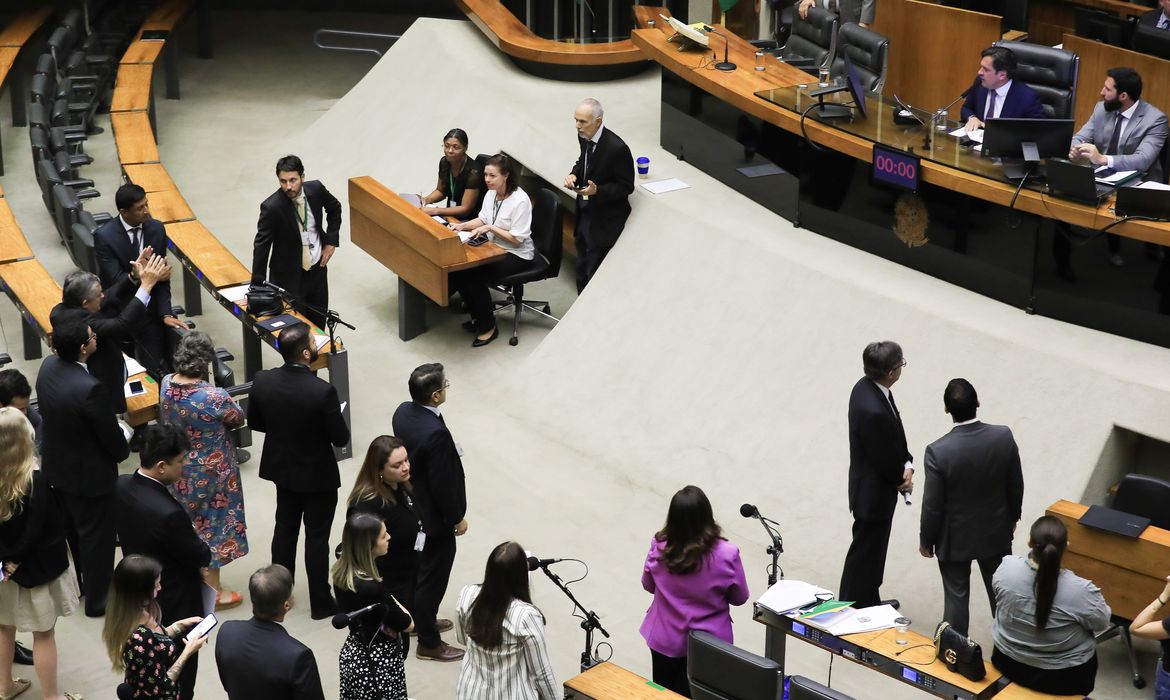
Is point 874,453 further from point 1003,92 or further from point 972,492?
point 1003,92

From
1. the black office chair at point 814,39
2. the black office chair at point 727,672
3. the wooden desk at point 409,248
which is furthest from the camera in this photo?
the black office chair at point 814,39

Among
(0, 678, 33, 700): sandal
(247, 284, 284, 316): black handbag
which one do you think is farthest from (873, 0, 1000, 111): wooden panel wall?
(0, 678, 33, 700): sandal

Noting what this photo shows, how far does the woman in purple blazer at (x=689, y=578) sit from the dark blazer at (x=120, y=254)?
347 cm

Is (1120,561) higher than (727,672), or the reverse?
(727,672)

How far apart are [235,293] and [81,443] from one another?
2073 mm

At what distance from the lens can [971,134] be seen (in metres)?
7.18

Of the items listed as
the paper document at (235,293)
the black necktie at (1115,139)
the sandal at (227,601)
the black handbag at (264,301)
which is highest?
the black necktie at (1115,139)

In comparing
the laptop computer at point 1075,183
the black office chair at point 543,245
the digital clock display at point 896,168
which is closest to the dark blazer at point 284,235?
the black office chair at point 543,245

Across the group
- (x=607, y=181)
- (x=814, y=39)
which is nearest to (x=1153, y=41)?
(x=814, y=39)

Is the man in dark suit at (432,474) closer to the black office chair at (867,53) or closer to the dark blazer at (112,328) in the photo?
the dark blazer at (112,328)

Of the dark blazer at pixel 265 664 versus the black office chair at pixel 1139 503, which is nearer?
the dark blazer at pixel 265 664

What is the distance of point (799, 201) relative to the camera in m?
8.05

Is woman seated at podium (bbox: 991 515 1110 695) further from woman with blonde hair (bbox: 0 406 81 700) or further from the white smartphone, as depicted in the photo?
woman with blonde hair (bbox: 0 406 81 700)

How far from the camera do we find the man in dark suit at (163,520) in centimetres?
482
